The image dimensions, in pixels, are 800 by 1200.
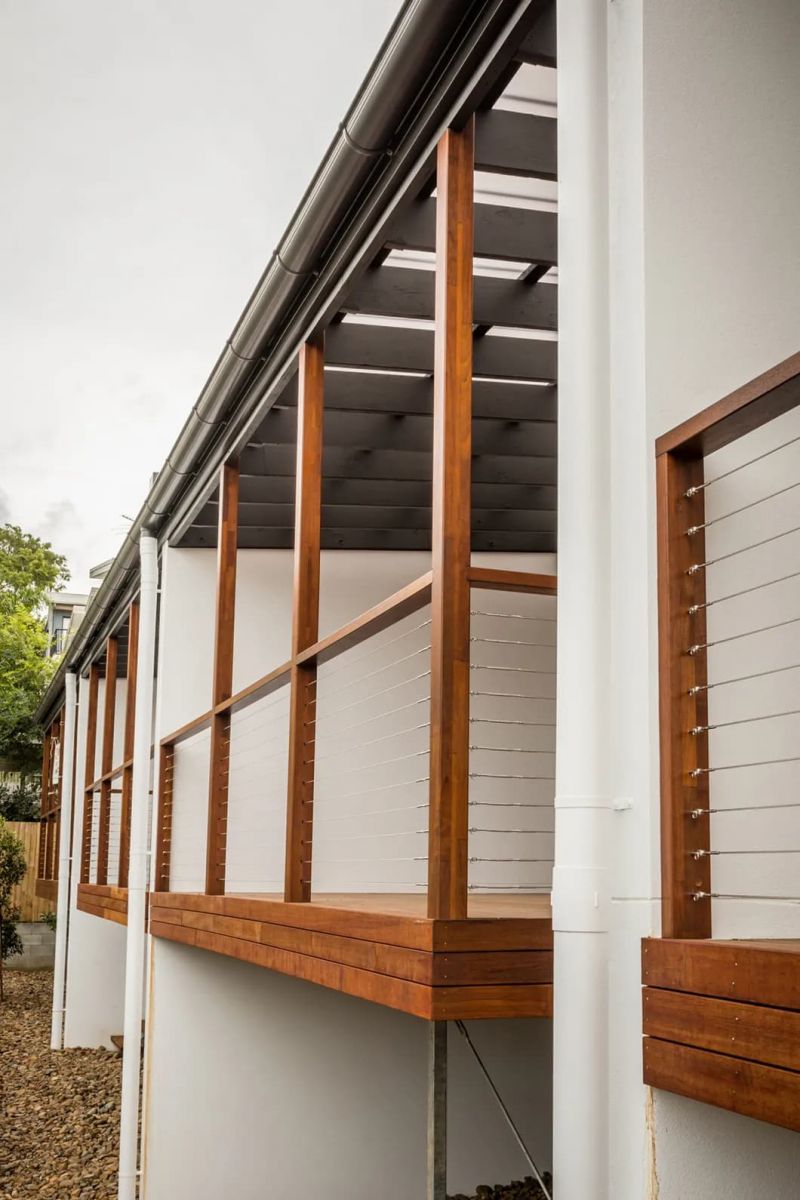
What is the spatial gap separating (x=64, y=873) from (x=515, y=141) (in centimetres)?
1312

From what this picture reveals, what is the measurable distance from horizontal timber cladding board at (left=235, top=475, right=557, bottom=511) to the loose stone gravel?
4.18m

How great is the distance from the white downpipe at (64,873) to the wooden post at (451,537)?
499 inches

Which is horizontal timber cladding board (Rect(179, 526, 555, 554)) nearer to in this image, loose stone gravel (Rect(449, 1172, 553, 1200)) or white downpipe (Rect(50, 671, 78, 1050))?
loose stone gravel (Rect(449, 1172, 553, 1200))

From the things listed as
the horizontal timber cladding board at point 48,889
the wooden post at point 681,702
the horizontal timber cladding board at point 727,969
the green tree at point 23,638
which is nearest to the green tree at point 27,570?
the green tree at point 23,638

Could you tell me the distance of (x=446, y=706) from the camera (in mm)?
3875

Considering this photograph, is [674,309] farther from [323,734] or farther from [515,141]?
[323,734]

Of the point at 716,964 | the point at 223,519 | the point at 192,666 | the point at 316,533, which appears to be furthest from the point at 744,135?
the point at 192,666

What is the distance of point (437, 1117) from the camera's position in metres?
3.95

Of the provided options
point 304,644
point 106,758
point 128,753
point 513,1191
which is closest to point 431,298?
point 304,644

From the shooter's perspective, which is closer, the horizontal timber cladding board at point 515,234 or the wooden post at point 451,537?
the wooden post at point 451,537

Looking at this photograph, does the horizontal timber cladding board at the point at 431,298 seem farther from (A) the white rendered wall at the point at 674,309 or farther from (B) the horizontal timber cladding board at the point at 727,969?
(B) the horizontal timber cladding board at the point at 727,969

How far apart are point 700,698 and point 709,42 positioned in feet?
5.69

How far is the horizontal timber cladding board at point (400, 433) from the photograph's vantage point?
24.6ft

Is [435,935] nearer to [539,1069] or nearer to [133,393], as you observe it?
[539,1069]
